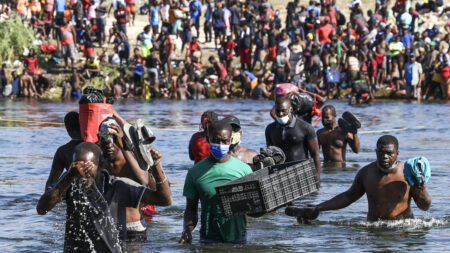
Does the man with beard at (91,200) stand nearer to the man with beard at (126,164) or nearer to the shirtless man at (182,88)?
the man with beard at (126,164)

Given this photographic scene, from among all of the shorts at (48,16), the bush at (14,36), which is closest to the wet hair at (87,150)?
the shorts at (48,16)

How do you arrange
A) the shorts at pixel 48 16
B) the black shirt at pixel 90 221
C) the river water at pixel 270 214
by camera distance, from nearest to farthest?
the black shirt at pixel 90 221
the river water at pixel 270 214
the shorts at pixel 48 16

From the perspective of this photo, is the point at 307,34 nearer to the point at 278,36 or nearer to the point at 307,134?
the point at 278,36

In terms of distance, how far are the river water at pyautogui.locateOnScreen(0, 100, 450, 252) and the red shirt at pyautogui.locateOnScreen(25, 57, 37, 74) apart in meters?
5.30

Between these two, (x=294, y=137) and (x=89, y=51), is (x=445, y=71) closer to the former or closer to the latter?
(x=89, y=51)

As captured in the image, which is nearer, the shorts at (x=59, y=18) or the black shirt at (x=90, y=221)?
the black shirt at (x=90, y=221)

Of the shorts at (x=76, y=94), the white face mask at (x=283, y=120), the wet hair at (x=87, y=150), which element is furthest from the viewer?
the shorts at (x=76, y=94)

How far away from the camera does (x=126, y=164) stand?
325 inches

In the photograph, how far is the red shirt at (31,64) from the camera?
122 ft

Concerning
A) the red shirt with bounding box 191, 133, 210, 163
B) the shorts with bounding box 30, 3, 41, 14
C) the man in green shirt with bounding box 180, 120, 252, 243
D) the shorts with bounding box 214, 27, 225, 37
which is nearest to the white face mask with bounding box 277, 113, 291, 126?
the red shirt with bounding box 191, 133, 210, 163

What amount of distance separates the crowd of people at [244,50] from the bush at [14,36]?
638 mm

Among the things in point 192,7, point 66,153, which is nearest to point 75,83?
point 192,7

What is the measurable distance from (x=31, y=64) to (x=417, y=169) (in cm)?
3015

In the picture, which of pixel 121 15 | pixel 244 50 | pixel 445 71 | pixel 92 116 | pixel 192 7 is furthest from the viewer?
pixel 192 7
